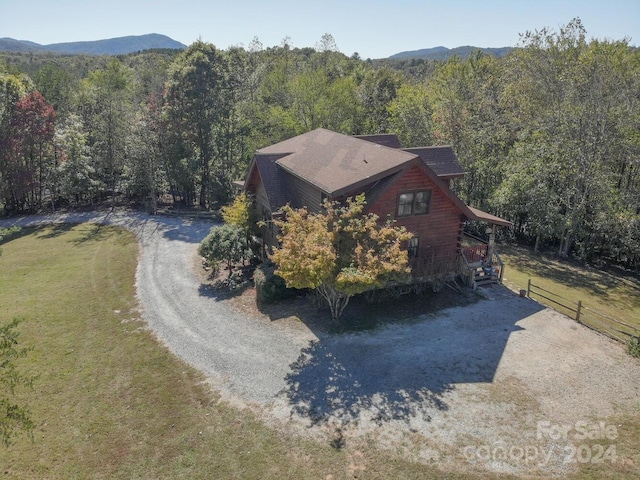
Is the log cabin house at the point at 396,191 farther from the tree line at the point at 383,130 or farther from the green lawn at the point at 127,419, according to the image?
the tree line at the point at 383,130

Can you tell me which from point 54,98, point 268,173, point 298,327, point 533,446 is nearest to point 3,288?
point 268,173

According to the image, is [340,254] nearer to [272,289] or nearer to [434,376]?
[272,289]

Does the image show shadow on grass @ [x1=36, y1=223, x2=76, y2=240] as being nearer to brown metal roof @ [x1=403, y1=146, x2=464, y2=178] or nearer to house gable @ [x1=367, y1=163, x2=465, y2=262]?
house gable @ [x1=367, y1=163, x2=465, y2=262]

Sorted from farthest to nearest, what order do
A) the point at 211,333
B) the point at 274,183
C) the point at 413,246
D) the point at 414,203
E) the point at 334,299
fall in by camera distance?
the point at 274,183 < the point at 413,246 < the point at 414,203 < the point at 334,299 < the point at 211,333

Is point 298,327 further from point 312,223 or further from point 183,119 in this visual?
point 183,119

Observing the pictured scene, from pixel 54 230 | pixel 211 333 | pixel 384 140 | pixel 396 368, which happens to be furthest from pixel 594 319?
pixel 54 230

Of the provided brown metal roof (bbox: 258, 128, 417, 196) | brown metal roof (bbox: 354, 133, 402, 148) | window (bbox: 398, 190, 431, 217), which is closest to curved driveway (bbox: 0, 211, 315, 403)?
brown metal roof (bbox: 258, 128, 417, 196)
